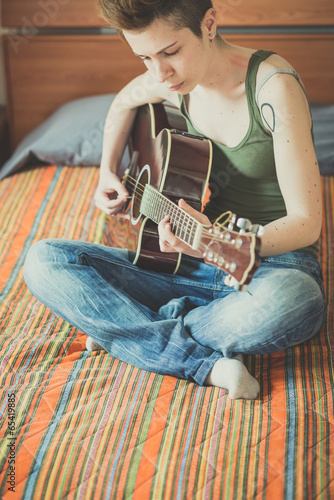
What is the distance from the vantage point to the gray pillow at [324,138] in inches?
79.2

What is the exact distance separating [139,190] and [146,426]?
61cm

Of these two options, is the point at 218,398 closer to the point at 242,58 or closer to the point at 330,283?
the point at 330,283

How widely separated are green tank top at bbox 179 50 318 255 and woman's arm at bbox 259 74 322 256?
0.05 meters

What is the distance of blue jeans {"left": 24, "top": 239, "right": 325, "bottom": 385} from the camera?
3.72 ft

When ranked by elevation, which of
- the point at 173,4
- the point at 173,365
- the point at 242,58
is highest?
the point at 173,4

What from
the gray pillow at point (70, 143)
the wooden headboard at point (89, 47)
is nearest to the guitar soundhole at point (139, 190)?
the gray pillow at point (70, 143)

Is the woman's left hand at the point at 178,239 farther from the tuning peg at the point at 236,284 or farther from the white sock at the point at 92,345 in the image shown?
the white sock at the point at 92,345

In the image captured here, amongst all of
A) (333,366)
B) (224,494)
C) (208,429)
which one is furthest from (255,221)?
→ (224,494)

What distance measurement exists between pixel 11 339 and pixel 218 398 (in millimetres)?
514

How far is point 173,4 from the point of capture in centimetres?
109

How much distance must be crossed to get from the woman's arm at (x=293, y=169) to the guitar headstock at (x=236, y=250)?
154mm

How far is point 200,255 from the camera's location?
1062 mm

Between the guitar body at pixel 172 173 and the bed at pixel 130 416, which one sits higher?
the guitar body at pixel 172 173

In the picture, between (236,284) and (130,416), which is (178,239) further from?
(130,416)
